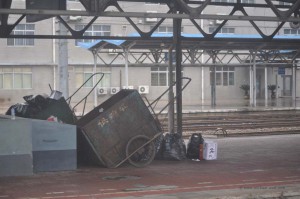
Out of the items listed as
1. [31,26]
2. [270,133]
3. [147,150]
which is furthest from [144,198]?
[31,26]

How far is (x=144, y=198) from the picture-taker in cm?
769

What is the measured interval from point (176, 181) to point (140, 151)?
241 centimetres

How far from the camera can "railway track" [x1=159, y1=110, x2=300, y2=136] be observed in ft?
69.9

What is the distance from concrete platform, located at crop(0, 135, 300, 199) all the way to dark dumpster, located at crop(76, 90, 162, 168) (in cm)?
32

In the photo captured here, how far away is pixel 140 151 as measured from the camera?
1168 cm

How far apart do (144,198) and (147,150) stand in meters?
4.02

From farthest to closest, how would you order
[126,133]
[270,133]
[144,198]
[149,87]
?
1. [149,87]
2. [270,133]
3. [126,133]
4. [144,198]

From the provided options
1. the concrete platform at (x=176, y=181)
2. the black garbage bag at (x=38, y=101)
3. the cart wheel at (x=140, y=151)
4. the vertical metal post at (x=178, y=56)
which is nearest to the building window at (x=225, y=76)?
the vertical metal post at (x=178, y=56)

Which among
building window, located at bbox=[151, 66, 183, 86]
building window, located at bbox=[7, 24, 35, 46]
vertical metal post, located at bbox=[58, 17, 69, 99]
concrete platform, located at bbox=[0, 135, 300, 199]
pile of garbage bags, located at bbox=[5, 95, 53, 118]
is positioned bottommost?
concrete platform, located at bbox=[0, 135, 300, 199]

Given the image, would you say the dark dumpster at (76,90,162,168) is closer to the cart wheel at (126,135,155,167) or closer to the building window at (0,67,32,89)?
the cart wheel at (126,135,155,167)

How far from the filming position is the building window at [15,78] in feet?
138

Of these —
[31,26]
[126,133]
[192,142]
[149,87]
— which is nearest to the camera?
[126,133]

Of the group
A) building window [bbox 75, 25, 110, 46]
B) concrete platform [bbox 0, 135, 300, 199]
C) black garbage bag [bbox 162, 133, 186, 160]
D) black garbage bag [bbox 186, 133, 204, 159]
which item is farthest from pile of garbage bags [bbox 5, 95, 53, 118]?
building window [bbox 75, 25, 110, 46]

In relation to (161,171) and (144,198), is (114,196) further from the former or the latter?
(161,171)
